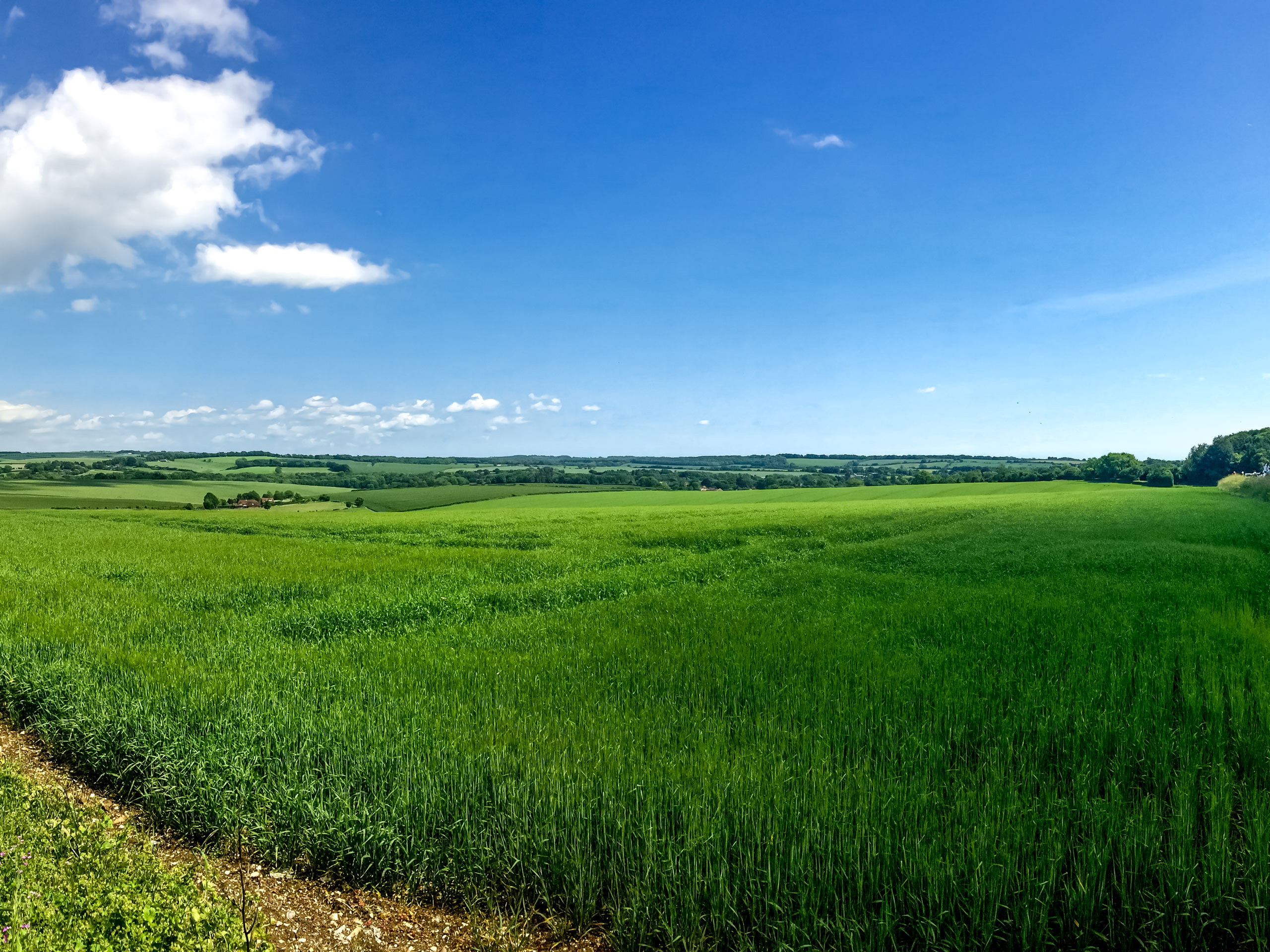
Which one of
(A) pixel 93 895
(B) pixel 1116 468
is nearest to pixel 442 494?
(A) pixel 93 895

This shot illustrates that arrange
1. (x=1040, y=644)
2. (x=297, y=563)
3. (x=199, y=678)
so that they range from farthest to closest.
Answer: (x=297, y=563)
(x=1040, y=644)
(x=199, y=678)

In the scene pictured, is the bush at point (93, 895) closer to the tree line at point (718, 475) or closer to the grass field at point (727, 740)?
the grass field at point (727, 740)

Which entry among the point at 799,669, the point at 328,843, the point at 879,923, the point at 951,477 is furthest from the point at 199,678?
the point at 951,477

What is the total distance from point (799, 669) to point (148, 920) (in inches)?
325

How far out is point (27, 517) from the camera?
159 feet

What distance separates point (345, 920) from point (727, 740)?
409 centimetres

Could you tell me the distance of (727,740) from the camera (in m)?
7.28

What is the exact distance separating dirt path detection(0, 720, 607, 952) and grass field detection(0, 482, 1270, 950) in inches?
8.0

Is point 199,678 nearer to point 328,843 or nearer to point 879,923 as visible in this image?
point 328,843

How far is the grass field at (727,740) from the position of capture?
4836 millimetres

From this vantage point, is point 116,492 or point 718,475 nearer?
point 116,492

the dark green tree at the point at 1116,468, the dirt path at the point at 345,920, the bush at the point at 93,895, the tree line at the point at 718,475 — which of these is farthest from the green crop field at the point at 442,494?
the dark green tree at the point at 1116,468

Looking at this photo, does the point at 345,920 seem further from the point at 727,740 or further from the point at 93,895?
the point at 727,740

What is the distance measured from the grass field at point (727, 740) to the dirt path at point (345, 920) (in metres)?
0.20
